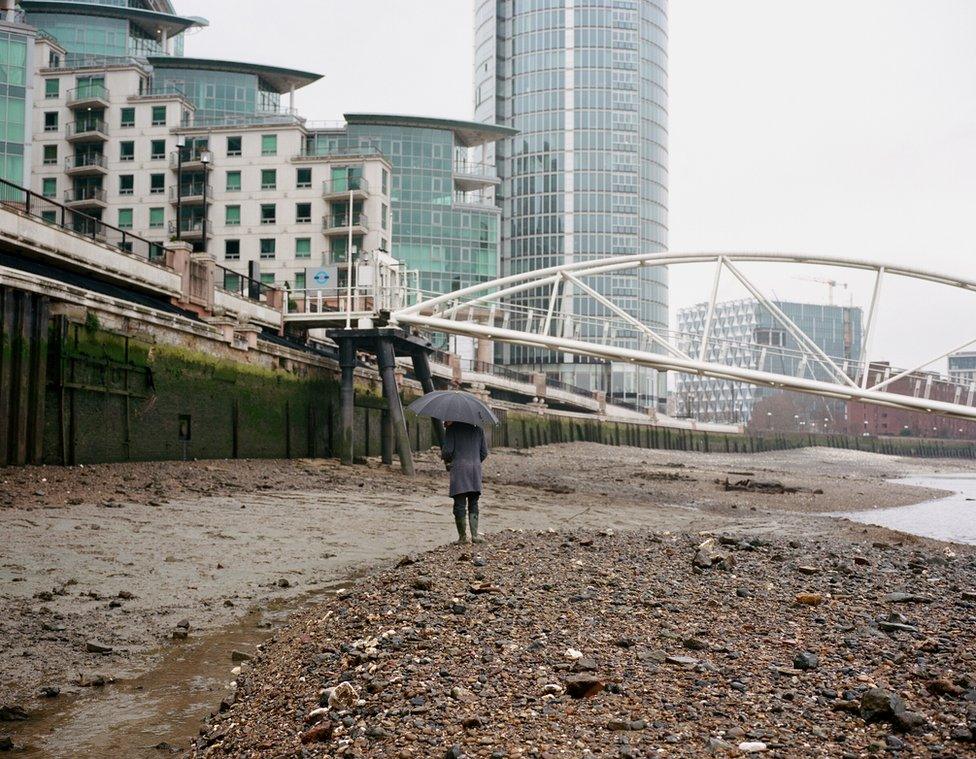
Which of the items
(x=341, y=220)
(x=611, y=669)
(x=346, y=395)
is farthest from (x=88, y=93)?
(x=611, y=669)

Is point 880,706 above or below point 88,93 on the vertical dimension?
below

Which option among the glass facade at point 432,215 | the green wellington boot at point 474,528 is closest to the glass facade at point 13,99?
the glass facade at point 432,215

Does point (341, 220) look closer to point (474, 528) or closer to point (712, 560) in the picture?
point (474, 528)

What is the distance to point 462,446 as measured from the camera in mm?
12148

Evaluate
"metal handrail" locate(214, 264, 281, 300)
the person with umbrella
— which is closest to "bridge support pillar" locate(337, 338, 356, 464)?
"metal handrail" locate(214, 264, 281, 300)

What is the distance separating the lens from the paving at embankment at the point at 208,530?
7.90 metres

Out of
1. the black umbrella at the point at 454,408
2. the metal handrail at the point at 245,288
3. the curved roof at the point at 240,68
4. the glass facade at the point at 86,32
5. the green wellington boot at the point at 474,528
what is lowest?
the green wellington boot at the point at 474,528

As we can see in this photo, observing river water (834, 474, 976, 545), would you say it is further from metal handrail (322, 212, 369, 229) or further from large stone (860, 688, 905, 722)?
metal handrail (322, 212, 369, 229)

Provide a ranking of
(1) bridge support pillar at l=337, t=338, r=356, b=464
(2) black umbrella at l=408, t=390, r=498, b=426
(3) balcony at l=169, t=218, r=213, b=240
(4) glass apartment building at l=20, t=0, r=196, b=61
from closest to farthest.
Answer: (2) black umbrella at l=408, t=390, r=498, b=426
(1) bridge support pillar at l=337, t=338, r=356, b=464
(3) balcony at l=169, t=218, r=213, b=240
(4) glass apartment building at l=20, t=0, r=196, b=61

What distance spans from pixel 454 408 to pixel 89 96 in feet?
246

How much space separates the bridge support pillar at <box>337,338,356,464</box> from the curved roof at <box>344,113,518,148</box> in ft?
191

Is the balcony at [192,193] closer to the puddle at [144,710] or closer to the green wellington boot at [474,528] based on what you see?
the green wellington boot at [474,528]

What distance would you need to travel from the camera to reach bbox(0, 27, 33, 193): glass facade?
58.2 meters

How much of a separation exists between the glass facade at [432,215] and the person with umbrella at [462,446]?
7526 cm
